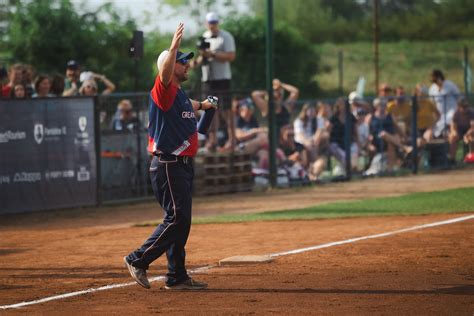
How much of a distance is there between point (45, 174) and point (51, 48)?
52.0ft

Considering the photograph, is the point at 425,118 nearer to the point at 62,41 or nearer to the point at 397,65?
the point at 62,41

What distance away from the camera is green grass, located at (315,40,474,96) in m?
43.0

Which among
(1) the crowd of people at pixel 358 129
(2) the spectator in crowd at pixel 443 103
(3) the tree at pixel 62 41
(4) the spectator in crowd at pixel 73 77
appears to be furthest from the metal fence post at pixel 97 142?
(3) the tree at pixel 62 41

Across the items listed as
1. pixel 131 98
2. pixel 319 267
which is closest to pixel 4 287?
pixel 319 267

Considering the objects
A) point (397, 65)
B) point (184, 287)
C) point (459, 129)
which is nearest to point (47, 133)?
point (184, 287)

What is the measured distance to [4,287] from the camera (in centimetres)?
1119

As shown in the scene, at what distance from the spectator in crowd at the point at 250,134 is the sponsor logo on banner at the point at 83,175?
377cm

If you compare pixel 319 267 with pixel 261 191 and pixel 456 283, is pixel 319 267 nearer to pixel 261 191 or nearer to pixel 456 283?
pixel 456 283

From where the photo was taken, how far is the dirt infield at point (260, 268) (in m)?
9.78

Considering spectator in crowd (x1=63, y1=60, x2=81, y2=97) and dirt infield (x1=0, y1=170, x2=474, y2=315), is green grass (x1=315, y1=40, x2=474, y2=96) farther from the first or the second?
dirt infield (x1=0, y1=170, x2=474, y2=315)

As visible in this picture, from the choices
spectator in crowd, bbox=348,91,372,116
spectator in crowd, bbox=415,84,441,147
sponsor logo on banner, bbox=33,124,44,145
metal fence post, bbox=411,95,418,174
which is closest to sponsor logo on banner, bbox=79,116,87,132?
sponsor logo on banner, bbox=33,124,44,145

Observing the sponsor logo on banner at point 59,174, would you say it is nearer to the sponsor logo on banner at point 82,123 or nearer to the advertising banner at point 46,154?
the advertising banner at point 46,154

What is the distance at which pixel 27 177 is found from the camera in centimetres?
1805

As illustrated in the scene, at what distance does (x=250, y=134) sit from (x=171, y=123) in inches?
461
